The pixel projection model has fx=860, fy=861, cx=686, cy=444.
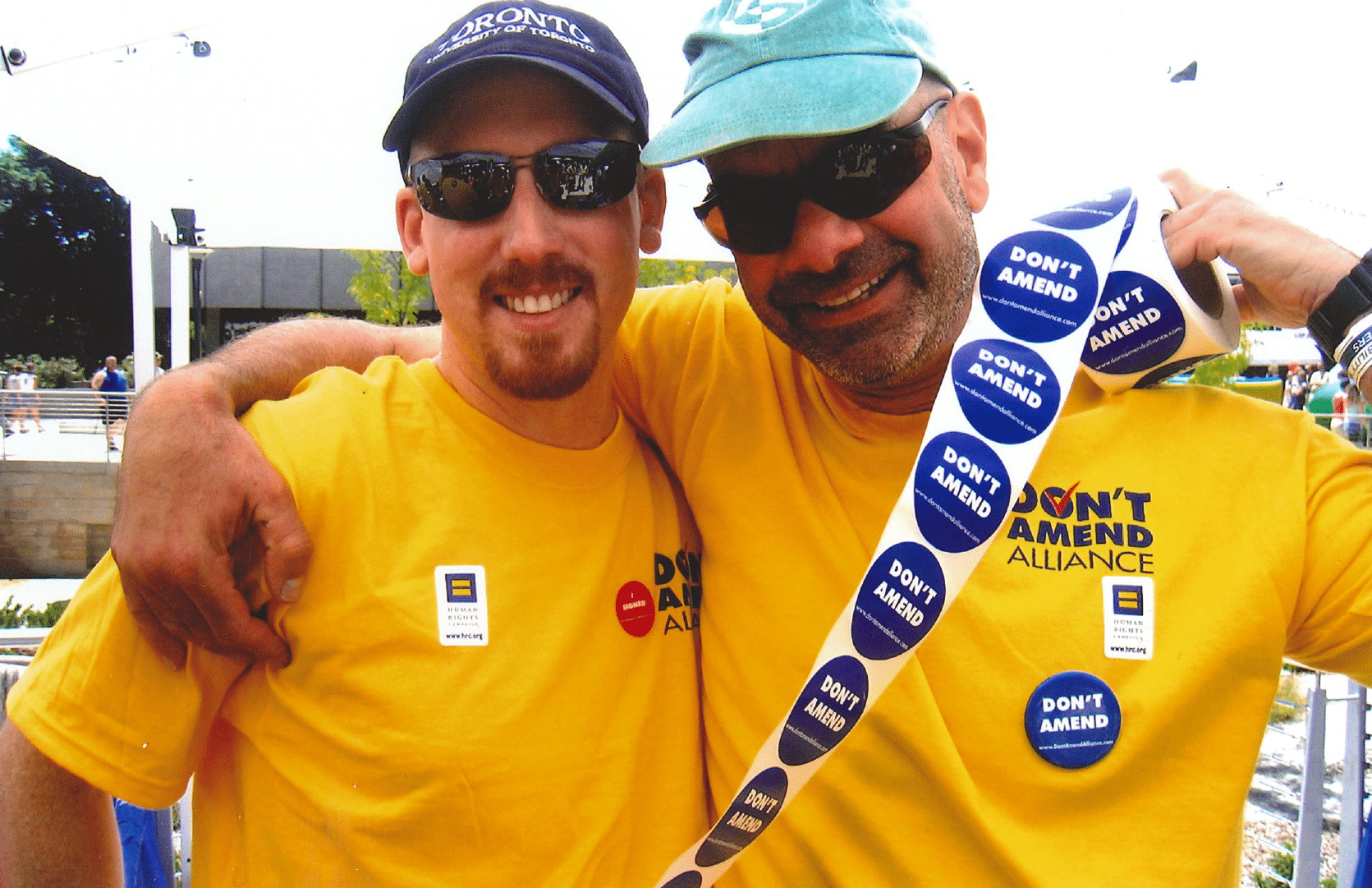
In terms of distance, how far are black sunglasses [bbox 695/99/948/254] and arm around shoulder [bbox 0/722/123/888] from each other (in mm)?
1778

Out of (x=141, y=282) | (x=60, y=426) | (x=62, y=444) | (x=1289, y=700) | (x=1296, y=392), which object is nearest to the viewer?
(x=1289, y=700)

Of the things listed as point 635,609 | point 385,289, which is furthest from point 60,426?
point 635,609

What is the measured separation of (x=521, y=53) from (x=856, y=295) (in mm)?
878

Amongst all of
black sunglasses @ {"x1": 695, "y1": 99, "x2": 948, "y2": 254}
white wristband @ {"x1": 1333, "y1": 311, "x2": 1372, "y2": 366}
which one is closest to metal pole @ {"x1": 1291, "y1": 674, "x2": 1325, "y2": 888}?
white wristband @ {"x1": 1333, "y1": 311, "x2": 1372, "y2": 366}

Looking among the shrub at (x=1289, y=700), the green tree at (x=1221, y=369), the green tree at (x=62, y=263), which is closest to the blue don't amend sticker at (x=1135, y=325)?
the shrub at (x=1289, y=700)

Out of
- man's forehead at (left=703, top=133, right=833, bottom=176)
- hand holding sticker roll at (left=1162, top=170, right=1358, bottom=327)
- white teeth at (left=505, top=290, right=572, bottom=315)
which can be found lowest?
white teeth at (left=505, top=290, right=572, bottom=315)

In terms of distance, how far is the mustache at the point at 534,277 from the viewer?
1.84m

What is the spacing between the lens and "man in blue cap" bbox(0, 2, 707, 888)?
1691mm

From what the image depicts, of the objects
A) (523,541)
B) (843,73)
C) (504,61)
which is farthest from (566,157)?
(523,541)

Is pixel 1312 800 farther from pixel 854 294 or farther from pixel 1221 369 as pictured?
pixel 1221 369

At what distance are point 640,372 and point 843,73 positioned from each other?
0.89m

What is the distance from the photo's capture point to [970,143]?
2119 millimetres

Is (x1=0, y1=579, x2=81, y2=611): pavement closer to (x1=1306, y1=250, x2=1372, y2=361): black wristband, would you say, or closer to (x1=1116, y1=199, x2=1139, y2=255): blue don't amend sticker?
(x1=1116, y1=199, x2=1139, y2=255): blue don't amend sticker

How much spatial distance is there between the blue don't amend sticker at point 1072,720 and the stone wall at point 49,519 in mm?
13489
